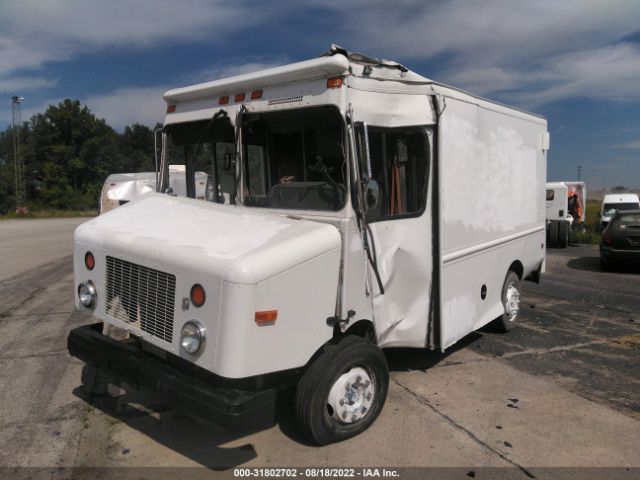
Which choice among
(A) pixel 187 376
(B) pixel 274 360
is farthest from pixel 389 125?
(A) pixel 187 376

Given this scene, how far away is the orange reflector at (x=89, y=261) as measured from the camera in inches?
162

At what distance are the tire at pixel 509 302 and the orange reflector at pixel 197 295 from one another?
14.6 ft

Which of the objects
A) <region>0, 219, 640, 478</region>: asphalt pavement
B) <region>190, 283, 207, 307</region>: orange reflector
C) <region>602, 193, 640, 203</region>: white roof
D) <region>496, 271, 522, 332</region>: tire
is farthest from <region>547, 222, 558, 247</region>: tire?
<region>190, 283, 207, 307</region>: orange reflector

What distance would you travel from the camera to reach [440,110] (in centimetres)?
462

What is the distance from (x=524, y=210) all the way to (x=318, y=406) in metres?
4.57

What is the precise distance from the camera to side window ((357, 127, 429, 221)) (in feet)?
13.6

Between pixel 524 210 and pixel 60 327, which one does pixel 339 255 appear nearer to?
pixel 524 210

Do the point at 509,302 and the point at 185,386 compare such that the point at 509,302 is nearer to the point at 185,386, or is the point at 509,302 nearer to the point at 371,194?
the point at 371,194

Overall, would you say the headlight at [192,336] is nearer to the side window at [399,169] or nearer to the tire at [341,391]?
the tire at [341,391]

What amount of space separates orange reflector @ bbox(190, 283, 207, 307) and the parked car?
12099 millimetres

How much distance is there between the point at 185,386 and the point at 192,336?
37 centimetres

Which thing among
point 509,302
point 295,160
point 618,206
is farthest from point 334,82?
point 618,206

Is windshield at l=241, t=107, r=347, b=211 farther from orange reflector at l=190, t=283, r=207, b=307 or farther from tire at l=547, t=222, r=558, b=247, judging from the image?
tire at l=547, t=222, r=558, b=247

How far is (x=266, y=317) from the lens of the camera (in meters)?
3.17
